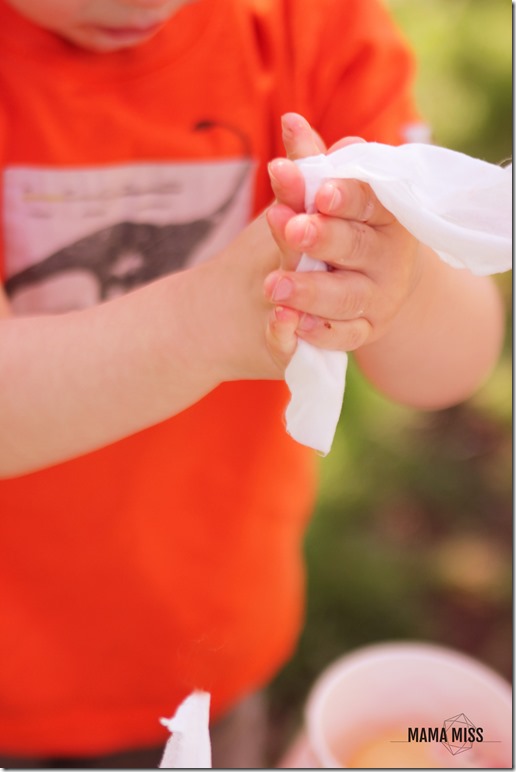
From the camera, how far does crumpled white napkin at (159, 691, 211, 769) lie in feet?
0.77

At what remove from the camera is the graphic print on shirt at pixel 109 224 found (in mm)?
328

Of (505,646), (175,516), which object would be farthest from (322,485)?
(175,516)

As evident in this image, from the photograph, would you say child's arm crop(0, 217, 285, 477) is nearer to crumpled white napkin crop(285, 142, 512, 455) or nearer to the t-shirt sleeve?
crumpled white napkin crop(285, 142, 512, 455)

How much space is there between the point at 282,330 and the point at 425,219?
0.05 metres

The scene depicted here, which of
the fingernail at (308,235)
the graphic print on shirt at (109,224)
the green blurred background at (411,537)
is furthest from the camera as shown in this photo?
the green blurred background at (411,537)

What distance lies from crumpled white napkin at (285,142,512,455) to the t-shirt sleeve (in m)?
0.11

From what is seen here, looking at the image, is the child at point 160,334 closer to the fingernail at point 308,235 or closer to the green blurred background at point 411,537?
the fingernail at point 308,235

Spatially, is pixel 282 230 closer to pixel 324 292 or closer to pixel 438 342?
pixel 324 292

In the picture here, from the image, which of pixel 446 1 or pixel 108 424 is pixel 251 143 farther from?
pixel 446 1

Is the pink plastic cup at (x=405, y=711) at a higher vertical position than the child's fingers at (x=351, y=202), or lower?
lower

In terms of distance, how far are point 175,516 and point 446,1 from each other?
409mm

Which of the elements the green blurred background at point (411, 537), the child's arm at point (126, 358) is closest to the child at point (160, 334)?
the child's arm at point (126, 358)
